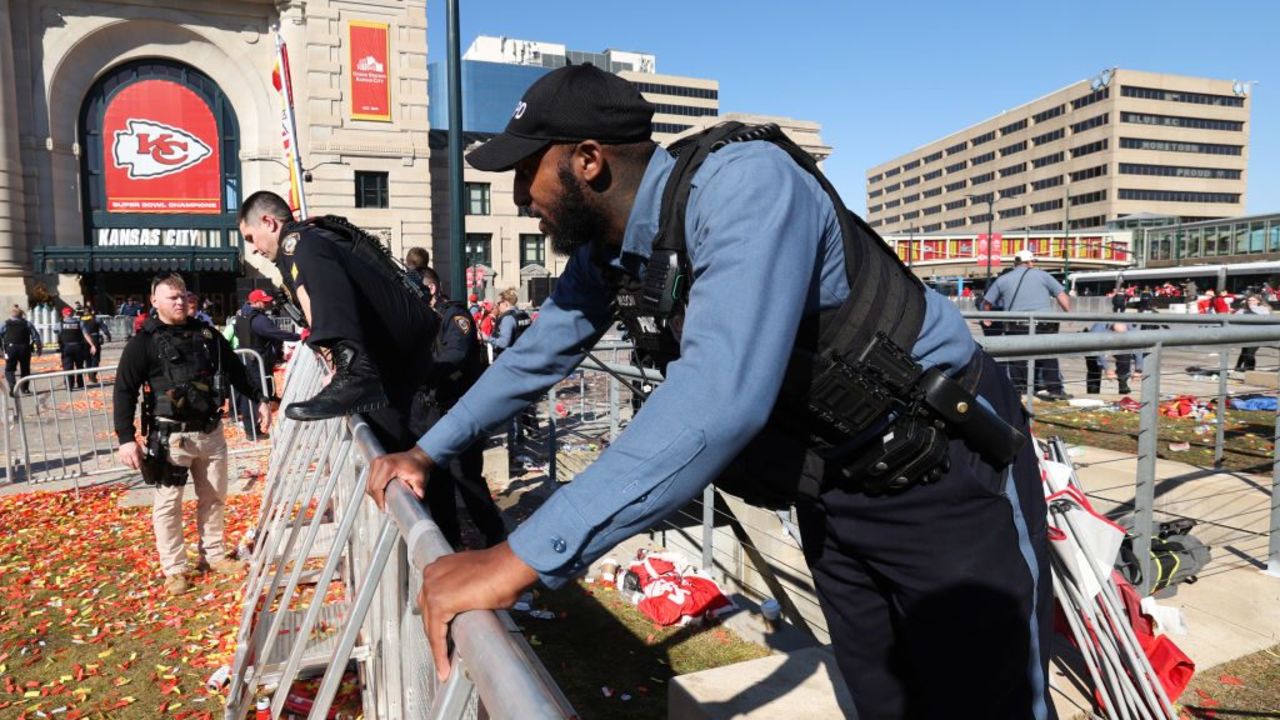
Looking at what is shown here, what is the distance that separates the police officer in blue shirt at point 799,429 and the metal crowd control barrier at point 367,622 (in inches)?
5.3

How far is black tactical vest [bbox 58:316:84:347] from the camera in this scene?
57.9 ft

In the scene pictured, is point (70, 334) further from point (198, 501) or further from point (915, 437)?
point (915, 437)

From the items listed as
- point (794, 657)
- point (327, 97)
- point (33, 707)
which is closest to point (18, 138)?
point (327, 97)

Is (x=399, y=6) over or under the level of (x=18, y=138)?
over

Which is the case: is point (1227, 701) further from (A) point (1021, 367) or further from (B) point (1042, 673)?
(A) point (1021, 367)

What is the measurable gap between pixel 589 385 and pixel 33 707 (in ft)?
35.1

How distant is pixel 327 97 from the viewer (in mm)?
42281

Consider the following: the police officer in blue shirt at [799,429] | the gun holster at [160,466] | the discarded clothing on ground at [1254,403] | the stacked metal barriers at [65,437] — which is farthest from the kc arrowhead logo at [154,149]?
the police officer in blue shirt at [799,429]

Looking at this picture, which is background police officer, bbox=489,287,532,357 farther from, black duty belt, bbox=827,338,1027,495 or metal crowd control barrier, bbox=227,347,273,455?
black duty belt, bbox=827,338,1027,495

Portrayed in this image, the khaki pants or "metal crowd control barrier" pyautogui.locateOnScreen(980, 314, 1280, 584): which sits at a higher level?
"metal crowd control barrier" pyautogui.locateOnScreen(980, 314, 1280, 584)

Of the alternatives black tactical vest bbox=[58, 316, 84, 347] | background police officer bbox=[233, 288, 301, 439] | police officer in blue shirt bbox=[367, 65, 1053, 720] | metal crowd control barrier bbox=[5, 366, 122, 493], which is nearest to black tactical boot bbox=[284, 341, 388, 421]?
police officer in blue shirt bbox=[367, 65, 1053, 720]

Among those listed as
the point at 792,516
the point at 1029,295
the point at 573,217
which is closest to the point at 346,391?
the point at 573,217

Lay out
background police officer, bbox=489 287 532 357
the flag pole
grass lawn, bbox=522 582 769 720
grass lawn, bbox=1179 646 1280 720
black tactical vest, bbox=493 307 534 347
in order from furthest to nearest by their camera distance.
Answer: black tactical vest, bbox=493 307 534 347, background police officer, bbox=489 287 532 357, the flag pole, grass lawn, bbox=522 582 769 720, grass lawn, bbox=1179 646 1280 720

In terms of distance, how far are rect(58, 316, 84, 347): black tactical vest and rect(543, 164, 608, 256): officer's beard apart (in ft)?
65.8
